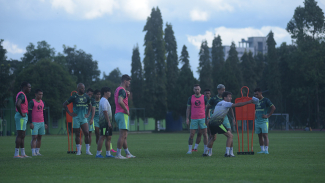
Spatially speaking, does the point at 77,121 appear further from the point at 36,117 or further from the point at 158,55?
the point at 158,55

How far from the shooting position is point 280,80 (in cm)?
6116

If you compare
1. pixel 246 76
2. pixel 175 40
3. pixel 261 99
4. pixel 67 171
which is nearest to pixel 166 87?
pixel 175 40

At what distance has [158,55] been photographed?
59.2 m

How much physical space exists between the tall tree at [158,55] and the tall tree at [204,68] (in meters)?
7.35

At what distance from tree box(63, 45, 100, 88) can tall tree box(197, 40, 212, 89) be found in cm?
1983

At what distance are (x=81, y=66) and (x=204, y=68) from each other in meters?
23.2

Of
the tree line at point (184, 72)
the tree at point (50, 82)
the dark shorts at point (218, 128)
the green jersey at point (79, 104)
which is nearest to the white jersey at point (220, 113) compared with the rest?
the dark shorts at point (218, 128)

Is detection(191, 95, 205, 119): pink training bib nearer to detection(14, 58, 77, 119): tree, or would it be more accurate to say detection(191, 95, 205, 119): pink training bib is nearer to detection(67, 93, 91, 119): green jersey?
detection(67, 93, 91, 119): green jersey

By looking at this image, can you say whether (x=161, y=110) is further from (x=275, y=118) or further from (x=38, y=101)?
(x=38, y=101)

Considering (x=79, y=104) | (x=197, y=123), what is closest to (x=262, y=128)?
(x=197, y=123)

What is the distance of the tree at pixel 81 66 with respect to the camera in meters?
70.4

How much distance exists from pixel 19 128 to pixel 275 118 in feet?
151

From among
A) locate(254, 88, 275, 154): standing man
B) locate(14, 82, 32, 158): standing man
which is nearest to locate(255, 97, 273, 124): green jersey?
locate(254, 88, 275, 154): standing man

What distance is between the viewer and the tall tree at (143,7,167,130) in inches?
2285
